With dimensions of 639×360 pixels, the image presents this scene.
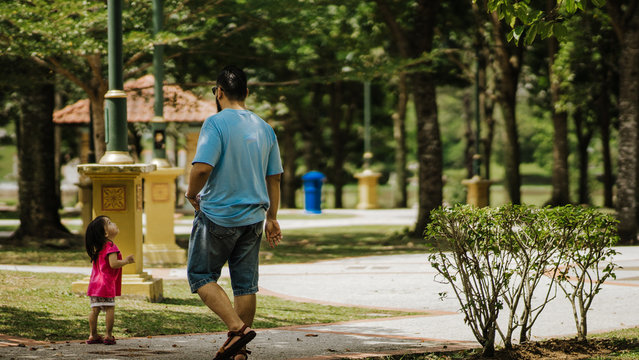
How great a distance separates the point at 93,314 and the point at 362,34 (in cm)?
1735

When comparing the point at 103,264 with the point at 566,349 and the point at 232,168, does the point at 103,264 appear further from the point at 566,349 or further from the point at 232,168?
the point at 566,349

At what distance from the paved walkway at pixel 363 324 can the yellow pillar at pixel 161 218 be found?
0.80 metres

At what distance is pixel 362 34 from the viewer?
23.3m

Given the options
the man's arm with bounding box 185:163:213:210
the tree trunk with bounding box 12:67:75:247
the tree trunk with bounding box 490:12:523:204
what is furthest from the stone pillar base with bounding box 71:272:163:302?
the tree trunk with bounding box 490:12:523:204

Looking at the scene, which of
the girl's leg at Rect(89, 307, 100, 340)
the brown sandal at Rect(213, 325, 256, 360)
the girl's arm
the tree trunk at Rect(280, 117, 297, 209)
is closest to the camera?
the brown sandal at Rect(213, 325, 256, 360)

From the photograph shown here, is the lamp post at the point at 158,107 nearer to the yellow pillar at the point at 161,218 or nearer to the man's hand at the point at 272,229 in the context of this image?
the yellow pillar at the point at 161,218

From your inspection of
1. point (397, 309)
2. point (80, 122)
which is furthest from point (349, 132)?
point (397, 309)

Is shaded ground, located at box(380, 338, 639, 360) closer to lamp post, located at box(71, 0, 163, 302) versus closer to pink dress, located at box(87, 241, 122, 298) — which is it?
pink dress, located at box(87, 241, 122, 298)

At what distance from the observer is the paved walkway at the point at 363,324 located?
21.0ft

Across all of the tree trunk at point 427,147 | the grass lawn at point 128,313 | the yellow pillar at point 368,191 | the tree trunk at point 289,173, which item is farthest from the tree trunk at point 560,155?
the grass lawn at point 128,313

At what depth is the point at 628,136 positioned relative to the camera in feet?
54.9

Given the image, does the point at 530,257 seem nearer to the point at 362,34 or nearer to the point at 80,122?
the point at 362,34

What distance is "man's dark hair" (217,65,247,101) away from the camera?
573 centimetres

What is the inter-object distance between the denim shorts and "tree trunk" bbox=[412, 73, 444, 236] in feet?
45.4
